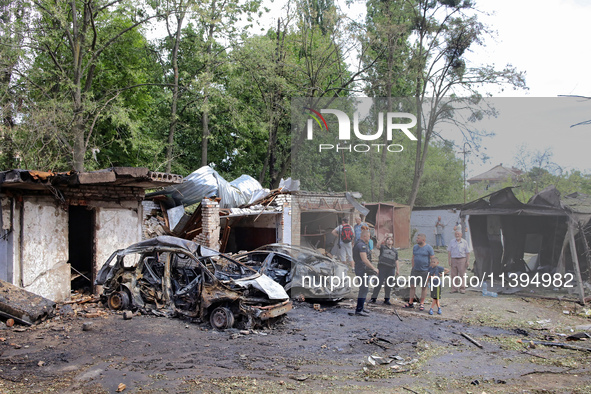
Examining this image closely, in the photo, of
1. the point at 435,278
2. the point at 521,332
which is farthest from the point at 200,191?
the point at 521,332

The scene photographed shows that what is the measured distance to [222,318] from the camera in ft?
25.2

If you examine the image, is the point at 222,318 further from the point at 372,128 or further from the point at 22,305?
the point at 372,128

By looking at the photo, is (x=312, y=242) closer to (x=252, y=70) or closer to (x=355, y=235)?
(x=355, y=235)

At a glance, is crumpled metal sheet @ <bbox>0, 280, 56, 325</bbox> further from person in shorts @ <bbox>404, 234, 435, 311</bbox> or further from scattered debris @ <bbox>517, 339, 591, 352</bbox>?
scattered debris @ <bbox>517, 339, 591, 352</bbox>

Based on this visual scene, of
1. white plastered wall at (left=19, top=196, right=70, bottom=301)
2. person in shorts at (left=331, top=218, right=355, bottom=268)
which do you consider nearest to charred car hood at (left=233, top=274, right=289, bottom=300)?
person in shorts at (left=331, top=218, right=355, bottom=268)

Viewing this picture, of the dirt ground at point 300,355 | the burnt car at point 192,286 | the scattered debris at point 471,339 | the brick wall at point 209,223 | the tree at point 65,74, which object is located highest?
the tree at point 65,74

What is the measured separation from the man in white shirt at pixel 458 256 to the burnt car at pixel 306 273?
3028mm

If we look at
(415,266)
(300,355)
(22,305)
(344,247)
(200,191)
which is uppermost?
(200,191)

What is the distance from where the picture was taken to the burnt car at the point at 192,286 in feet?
25.3

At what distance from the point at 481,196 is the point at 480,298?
2.80 m

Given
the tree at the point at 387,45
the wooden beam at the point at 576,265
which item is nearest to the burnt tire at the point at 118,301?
the wooden beam at the point at 576,265

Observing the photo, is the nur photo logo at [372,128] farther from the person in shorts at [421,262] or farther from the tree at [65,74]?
the tree at [65,74]

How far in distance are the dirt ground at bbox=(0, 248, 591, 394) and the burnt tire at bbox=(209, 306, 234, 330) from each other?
15 centimetres

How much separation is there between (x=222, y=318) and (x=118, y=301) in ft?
8.70
